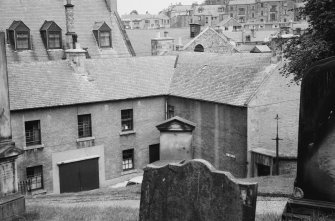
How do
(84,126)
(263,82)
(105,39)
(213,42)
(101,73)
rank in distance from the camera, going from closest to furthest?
(263,82), (84,126), (101,73), (105,39), (213,42)

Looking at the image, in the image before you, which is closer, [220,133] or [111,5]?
[220,133]

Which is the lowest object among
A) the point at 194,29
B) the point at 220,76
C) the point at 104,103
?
the point at 104,103

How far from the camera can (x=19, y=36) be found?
31.0m

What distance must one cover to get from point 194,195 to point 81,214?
18.5ft

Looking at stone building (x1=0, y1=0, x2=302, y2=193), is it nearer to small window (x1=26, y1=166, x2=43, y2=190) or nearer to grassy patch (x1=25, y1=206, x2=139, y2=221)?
small window (x1=26, y1=166, x2=43, y2=190)

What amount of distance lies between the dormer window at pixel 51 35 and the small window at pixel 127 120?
29.3 feet

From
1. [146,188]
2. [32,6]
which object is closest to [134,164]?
[32,6]

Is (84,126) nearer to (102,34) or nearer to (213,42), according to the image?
(102,34)

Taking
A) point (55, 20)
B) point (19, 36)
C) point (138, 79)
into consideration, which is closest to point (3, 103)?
point (138, 79)

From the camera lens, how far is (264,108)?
24.0 meters

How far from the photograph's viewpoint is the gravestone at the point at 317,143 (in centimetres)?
796

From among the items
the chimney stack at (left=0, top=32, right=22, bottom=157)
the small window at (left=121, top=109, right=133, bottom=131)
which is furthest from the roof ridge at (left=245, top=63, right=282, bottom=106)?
the chimney stack at (left=0, top=32, right=22, bottom=157)

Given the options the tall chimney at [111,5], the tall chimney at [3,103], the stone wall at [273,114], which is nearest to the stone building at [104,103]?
the stone wall at [273,114]

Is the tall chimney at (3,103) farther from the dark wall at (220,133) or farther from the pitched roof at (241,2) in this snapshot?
the pitched roof at (241,2)
